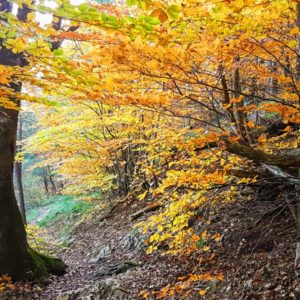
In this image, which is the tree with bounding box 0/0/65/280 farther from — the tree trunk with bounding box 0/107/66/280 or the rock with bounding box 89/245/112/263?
the rock with bounding box 89/245/112/263

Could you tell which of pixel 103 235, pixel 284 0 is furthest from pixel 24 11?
pixel 103 235

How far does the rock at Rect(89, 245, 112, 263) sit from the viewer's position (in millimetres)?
9445

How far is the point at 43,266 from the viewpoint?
7199mm

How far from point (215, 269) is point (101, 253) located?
5.07m

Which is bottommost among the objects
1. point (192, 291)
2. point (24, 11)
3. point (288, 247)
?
point (192, 291)

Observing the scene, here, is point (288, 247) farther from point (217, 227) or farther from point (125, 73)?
point (125, 73)

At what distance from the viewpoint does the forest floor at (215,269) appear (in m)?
4.52

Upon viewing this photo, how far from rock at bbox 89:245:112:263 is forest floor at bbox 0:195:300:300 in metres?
0.05

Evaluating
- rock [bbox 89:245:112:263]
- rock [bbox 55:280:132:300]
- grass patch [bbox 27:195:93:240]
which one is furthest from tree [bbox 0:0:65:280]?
grass patch [bbox 27:195:93:240]

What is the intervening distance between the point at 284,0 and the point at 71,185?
16069mm

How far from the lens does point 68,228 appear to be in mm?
16328

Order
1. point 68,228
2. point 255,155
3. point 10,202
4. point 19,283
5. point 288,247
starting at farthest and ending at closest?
point 68,228
point 10,202
point 19,283
point 288,247
point 255,155

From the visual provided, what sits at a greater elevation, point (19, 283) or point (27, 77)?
point (27, 77)

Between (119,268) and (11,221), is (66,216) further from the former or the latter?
(11,221)
